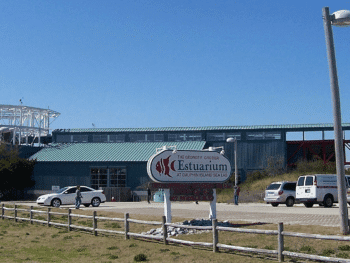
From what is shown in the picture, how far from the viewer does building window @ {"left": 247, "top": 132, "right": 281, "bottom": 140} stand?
203ft

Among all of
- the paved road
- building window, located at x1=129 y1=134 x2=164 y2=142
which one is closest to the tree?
building window, located at x1=129 y1=134 x2=164 y2=142

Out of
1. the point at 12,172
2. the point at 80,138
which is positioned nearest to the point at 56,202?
the point at 12,172

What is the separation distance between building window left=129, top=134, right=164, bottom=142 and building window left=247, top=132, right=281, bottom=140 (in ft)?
40.2

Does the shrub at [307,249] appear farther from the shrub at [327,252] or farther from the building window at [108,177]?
the building window at [108,177]

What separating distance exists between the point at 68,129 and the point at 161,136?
45.3 feet

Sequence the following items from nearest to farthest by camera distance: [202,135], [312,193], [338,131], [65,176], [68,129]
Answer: [338,131] → [312,193] → [65,176] → [202,135] → [68,129]

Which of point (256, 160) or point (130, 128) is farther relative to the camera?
point (130, 128)

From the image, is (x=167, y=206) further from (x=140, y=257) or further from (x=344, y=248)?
(x=344, y=248)

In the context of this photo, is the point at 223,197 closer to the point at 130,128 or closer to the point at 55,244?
the point at 130,128

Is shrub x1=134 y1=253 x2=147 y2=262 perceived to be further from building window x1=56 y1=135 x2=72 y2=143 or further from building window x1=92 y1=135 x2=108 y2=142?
building window x1=56 y1=135 x2=72 y2=143

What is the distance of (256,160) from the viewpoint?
60938 millimetres

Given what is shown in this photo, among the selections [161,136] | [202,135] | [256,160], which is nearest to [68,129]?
[161,136]

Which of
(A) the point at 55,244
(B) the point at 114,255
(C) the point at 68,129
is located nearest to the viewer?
(B) the point at 114,255

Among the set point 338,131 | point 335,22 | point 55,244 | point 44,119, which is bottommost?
point 55,244
